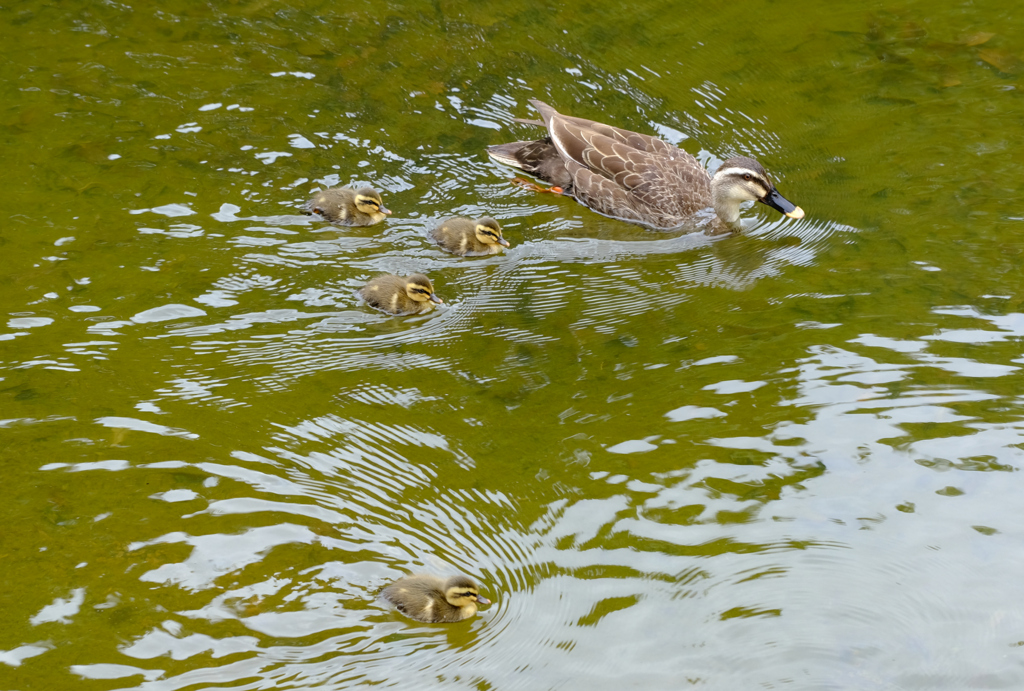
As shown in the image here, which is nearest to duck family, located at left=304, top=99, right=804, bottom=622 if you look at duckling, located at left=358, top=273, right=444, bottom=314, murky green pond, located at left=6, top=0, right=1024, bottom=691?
duckling, located at left=358, top=273, right=444, bottom=314

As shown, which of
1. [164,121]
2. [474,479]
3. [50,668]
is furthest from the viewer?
[164,121]

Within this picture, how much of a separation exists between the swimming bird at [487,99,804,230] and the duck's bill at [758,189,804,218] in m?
0.11

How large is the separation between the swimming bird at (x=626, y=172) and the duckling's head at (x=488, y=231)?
3.50 ft

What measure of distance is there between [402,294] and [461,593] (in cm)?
200

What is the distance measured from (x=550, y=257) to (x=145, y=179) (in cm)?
244

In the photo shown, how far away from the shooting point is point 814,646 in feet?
12.2

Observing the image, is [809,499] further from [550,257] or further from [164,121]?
[164,121]

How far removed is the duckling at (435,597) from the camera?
3.74 m

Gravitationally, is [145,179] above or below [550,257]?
above

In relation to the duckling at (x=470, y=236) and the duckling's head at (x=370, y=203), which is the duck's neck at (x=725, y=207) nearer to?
the duckling at (x=470, y=236)

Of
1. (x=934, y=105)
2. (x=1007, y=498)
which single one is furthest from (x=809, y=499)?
(x=934, y=105)

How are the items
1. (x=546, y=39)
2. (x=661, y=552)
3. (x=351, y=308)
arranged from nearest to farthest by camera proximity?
(x=661, y=552) → (x=351, y=308) → (x=546, y=39)

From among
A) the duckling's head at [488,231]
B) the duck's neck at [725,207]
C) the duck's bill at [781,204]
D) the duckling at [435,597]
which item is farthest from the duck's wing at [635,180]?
the duckling at [435,597]

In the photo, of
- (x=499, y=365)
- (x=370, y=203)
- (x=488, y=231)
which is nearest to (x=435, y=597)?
(x=499, y=365)
